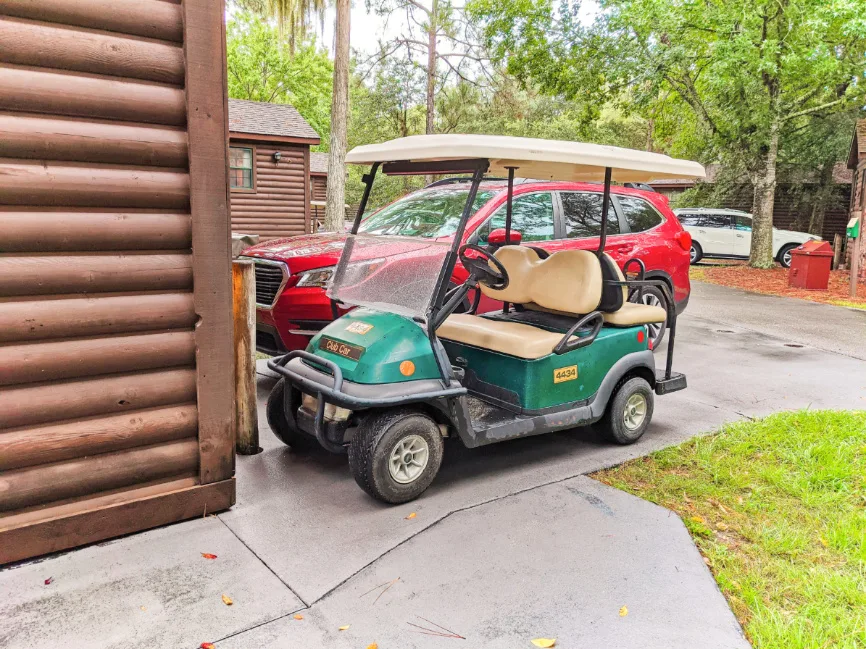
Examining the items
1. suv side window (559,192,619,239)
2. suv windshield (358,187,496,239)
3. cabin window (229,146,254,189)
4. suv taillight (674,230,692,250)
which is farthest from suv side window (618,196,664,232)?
cabin window (229,146,254,189)

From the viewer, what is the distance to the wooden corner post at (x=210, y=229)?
120 inches

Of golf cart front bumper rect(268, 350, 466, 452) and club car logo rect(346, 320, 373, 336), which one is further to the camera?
club car logo rect(346, 320, 373, 336)

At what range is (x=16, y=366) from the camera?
9.12ft

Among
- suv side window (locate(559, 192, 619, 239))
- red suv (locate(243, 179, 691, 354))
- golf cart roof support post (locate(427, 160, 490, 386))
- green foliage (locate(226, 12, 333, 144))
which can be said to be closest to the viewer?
golf cart roof support post (locate(427, 160, 490, 386))

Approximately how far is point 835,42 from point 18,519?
16937mm

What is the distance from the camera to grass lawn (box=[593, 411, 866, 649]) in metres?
2.65

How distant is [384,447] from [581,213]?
391 cm

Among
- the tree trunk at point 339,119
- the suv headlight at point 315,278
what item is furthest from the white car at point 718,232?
the suv headlight at point 315,278

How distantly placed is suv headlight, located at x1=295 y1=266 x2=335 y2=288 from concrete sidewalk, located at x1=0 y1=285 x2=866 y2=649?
156 centimetres

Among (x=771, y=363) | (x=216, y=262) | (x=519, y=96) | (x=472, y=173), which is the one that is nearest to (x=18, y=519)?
(x=216, y=262)

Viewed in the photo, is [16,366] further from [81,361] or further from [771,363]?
[771,363]

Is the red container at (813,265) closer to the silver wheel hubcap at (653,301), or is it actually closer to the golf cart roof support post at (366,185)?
the silver wheel hubcap at (653,301)

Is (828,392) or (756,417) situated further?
(828,392)

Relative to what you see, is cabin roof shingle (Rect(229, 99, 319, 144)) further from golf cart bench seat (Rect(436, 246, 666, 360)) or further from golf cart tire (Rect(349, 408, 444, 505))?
golf cart tire (Rect(349, 408, 444, 505))
